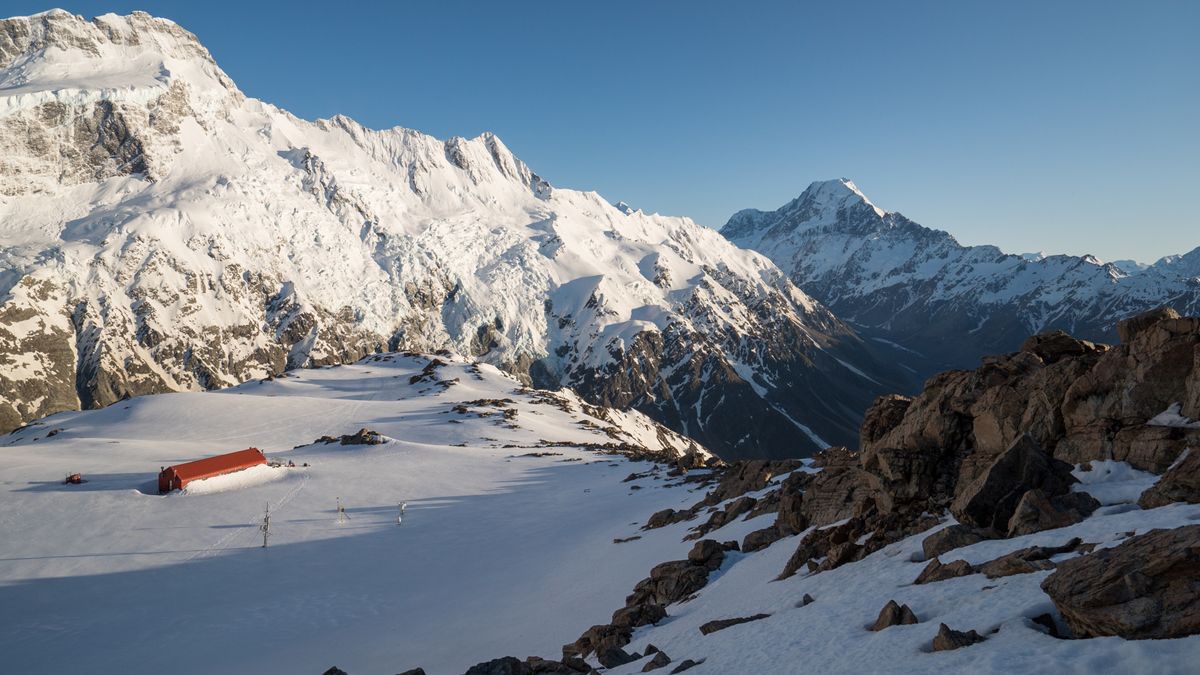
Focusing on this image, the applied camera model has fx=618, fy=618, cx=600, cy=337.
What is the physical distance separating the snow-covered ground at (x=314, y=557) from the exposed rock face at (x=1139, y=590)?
17.1 meters

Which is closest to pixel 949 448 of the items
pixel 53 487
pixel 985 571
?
pixel 985 571

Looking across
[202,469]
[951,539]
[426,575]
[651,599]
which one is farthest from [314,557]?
[951,539]

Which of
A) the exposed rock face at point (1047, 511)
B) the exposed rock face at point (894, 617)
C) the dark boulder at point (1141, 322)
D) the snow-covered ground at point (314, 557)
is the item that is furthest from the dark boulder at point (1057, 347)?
the snow-covered ground at point (314, 557)

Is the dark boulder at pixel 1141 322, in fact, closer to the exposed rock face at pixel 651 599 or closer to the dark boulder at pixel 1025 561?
the dark boulder at pixel 1025 561

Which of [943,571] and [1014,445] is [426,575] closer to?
[943,571]

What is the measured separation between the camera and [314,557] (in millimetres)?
38812

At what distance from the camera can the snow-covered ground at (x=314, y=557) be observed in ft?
86.3

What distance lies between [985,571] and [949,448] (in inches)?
420

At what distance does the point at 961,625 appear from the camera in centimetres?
1135

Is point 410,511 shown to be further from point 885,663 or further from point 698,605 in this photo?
point 885,663

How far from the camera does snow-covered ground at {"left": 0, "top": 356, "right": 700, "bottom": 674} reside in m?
26.3

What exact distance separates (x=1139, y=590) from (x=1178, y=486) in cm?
723

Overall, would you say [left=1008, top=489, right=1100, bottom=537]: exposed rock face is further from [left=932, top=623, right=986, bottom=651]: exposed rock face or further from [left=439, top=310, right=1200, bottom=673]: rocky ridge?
[left=932, top=623, right=986, bottom=651]: exposed rock face

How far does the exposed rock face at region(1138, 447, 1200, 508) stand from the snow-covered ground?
59.6 ft
